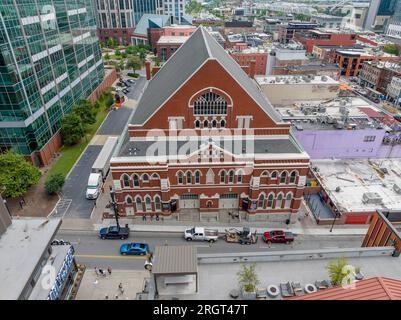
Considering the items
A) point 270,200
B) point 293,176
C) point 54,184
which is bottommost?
point 54,184

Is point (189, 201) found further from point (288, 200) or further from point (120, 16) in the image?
point (120, 16)

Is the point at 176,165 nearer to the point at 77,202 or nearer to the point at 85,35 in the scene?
the point at 77,202

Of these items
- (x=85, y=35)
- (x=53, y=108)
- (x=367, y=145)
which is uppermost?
(x=85, y=35)

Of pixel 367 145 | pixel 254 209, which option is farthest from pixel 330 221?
pixel 367 145

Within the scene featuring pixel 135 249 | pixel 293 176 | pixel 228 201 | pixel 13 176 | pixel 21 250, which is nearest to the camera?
pixel 21 250

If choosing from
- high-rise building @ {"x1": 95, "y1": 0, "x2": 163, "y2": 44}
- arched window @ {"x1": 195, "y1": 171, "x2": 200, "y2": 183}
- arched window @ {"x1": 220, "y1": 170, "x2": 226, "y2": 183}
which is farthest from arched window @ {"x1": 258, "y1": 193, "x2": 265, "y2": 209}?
high-rise building @ {"x1": 95, "y1": 0, "x2": 163, "y2": 44}

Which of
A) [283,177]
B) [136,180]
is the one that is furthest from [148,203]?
[283,177]

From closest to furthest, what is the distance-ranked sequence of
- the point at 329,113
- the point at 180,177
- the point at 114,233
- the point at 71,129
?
the point at 114,233, the point at 180,177, the point at 71,129, the point at 329,113
